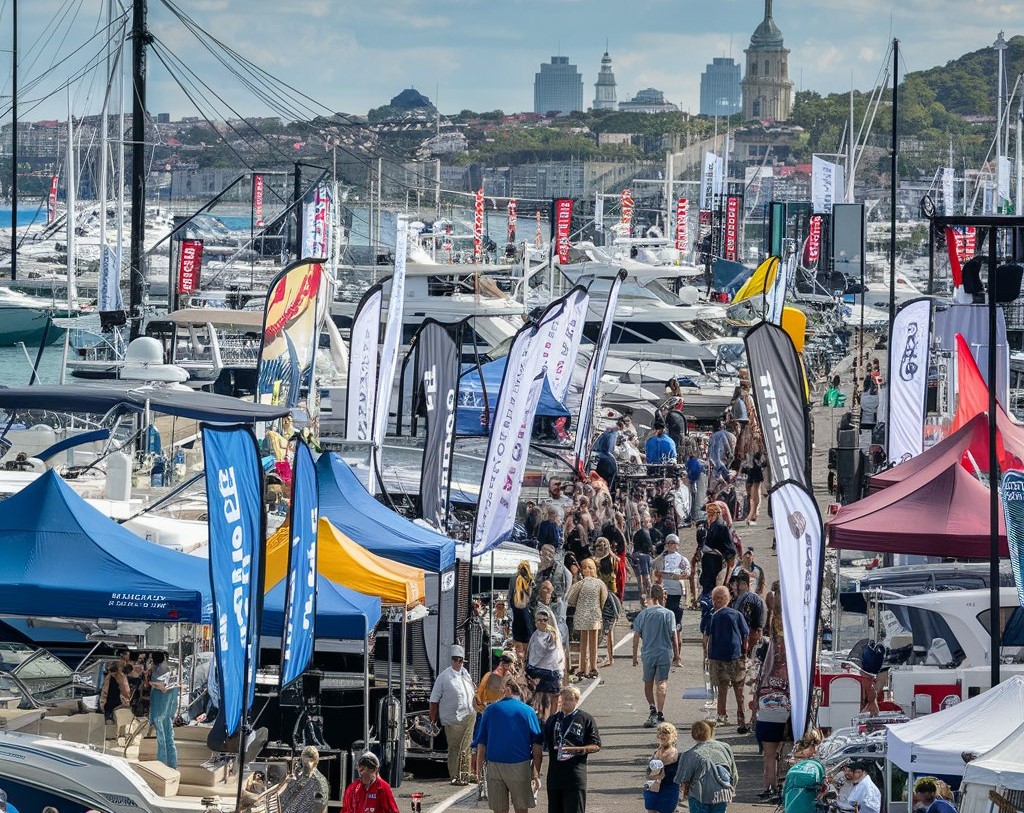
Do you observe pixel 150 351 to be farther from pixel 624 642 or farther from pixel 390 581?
pixel 390 581

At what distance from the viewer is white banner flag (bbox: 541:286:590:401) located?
21766mm

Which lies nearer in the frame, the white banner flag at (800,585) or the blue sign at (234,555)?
the blue sign at (234,555)

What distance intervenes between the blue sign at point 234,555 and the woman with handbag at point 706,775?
9.16ft

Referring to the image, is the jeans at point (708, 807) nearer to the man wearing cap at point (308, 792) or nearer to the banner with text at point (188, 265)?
the man wearing cap at point (308, 792)

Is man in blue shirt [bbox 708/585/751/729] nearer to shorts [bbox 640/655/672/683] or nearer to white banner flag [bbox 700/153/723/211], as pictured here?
shorts [bbox 640/655/672/683]

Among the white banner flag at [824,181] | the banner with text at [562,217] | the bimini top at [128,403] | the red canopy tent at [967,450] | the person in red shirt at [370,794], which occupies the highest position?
the white banner flag at [824,181]

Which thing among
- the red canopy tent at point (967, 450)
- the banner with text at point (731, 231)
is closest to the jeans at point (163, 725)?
the red canopy tent at point (967, 450)

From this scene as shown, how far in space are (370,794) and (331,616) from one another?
2.15m

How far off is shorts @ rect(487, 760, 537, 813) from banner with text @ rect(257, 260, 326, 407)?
8.43 metres

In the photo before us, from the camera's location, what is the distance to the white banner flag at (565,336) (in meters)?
21.8

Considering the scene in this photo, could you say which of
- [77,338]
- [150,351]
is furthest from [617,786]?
[77,338]

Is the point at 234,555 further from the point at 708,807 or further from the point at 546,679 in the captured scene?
the point at 546,679

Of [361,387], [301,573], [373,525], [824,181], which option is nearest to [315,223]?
[361,387]

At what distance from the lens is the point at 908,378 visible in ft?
70.1
